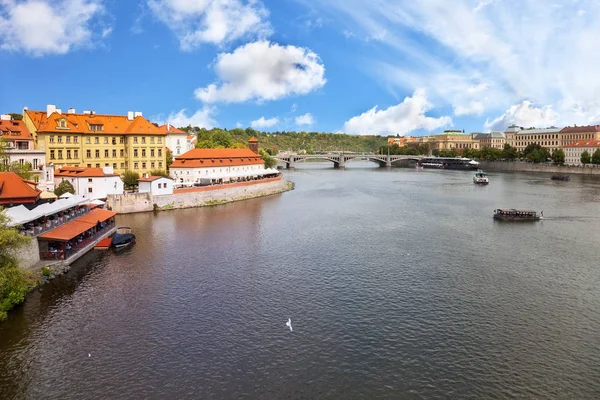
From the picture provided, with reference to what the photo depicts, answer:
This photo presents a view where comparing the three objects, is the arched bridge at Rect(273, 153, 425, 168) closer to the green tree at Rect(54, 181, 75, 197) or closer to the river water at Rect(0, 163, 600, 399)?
the green tree at Rect(54, 181, 75, 197)

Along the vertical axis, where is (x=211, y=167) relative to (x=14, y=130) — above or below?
below

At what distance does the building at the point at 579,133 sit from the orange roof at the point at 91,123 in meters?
123

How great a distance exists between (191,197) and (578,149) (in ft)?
358

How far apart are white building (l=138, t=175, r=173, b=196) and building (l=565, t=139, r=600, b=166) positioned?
109 metres

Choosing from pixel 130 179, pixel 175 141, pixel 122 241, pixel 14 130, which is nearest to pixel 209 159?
pixel 130 179

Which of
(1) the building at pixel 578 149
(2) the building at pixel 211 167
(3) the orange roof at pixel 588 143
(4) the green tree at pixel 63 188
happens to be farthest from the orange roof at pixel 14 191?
(3) the orange roof at pixel 588 143

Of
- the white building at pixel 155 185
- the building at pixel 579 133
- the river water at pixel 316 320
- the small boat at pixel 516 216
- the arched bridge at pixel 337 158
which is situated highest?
the building at pixel 579 133

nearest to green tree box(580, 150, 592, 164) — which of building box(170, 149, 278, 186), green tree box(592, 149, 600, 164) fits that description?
green tree box(592, 149, 600, 164)

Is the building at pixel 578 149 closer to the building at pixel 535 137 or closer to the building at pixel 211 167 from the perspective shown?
the building at pixel 535 137

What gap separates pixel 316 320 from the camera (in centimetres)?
1983

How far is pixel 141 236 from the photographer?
3497 cm

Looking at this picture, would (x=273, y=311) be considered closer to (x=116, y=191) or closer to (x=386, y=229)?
(x=386, y=229)

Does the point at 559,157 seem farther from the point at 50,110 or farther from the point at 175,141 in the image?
the point at 50,110

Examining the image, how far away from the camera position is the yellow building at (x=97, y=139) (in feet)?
157
